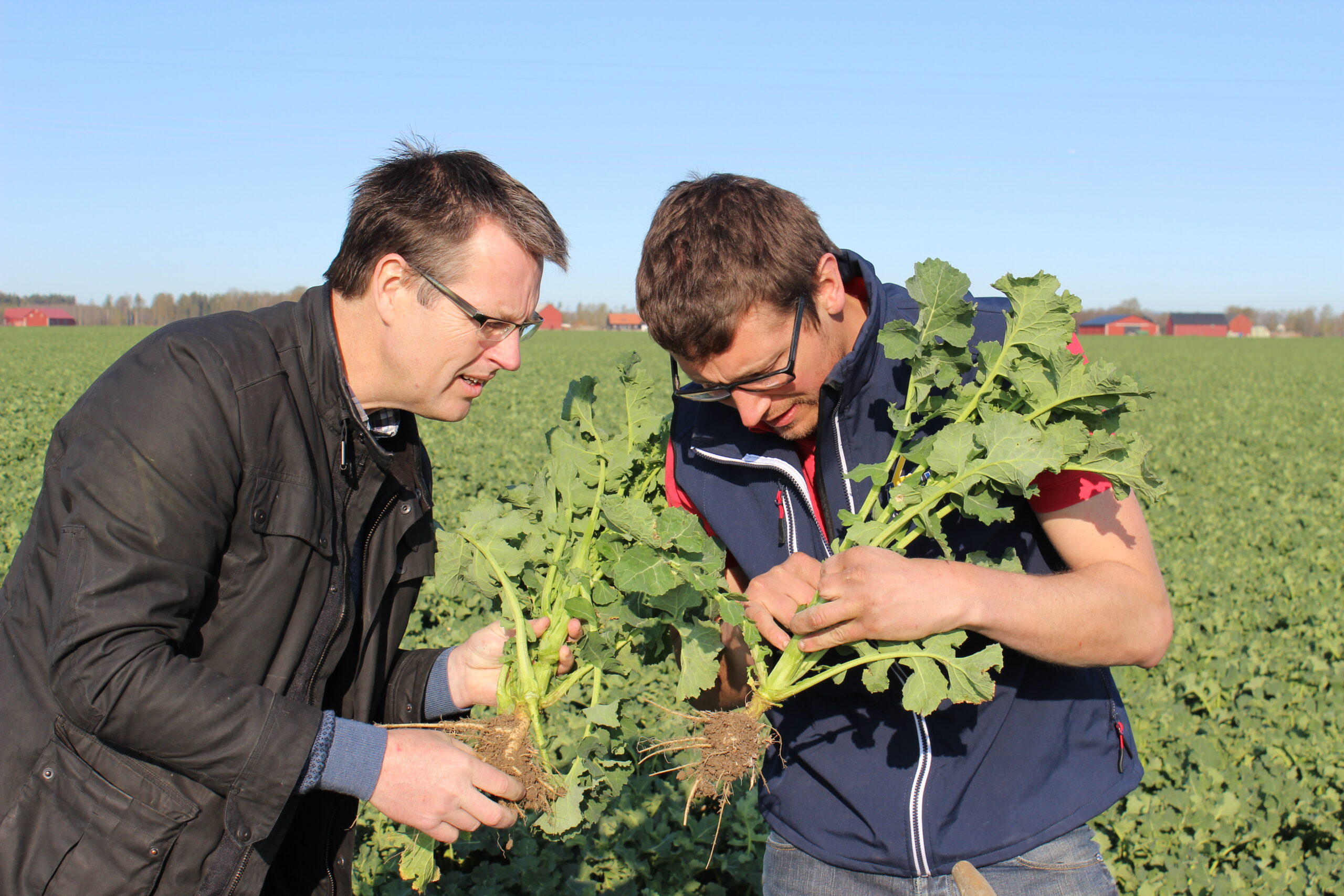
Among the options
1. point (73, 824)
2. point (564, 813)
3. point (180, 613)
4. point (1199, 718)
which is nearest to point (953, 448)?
point (564, 813)

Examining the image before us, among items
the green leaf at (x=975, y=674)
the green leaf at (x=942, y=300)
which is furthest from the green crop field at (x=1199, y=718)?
the green leaf at (x=975, y=674)

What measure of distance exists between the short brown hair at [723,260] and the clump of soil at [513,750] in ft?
3.56

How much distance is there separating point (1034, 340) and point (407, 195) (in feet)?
4.80

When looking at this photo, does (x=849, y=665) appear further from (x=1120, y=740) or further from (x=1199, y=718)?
(x=1199, y=718)

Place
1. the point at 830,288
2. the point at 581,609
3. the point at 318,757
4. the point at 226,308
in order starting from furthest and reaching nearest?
the point at 226,308 → the point at 581,609 → the point at 830,288 → the point at 318,757

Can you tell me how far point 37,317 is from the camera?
299ft

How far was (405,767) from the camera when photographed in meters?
1.97

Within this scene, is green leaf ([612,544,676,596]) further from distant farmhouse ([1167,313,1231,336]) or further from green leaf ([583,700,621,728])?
distant farmhouse ([1167,313,1231,336])

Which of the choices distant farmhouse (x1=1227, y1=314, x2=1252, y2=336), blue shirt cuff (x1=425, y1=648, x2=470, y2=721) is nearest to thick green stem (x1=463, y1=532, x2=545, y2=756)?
blue shirt cuff (x1=425, y1=648, x2=470, y2=721)

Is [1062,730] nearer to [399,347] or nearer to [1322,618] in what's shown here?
[399,347]

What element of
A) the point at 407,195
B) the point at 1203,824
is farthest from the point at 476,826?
the point at 1203,824

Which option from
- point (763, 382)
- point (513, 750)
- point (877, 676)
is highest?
point (763, 382)

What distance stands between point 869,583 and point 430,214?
4.26 ft

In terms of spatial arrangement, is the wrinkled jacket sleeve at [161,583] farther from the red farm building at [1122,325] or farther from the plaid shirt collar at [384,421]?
the red farm building at [1122,325]
